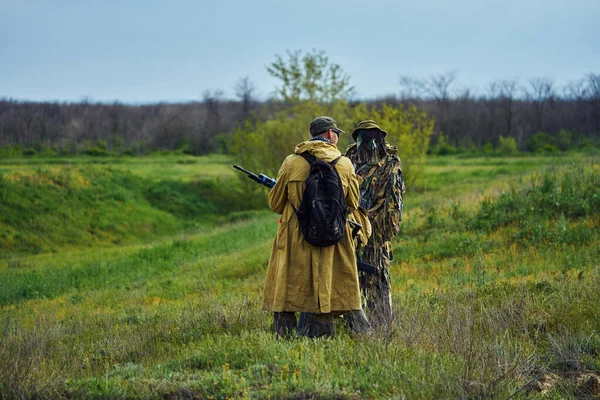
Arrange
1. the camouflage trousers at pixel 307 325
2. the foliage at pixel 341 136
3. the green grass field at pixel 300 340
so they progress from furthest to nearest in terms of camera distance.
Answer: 1. the foliage at pixel 341 136
2. the camouflage trousers at pixel 307 325
3. the green grass field at pixel 300 340

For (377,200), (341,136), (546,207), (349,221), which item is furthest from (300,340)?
(341,136)

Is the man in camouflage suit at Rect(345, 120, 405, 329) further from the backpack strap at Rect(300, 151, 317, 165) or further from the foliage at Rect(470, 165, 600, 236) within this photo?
the foliage at Rect(470, 165, 600, 236)

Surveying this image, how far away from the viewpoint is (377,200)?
7016 mm

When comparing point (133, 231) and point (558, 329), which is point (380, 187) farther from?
point (133, 231)

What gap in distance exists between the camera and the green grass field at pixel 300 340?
16.1ft

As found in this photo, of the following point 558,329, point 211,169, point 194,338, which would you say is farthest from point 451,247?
point 211,169

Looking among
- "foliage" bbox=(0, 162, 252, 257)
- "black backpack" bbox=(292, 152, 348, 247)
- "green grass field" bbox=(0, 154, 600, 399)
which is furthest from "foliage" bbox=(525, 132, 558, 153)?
"black backpack" bbox=(292, 152, 348, 247)

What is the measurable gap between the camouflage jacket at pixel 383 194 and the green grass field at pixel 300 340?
0.92 meters

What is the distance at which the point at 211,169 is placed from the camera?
1768 inches

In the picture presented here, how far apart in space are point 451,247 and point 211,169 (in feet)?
106

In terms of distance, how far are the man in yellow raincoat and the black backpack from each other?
0.12 m

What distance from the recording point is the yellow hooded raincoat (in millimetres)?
5918

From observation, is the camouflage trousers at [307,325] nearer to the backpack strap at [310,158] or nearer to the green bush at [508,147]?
the backpack strap at [310,158]

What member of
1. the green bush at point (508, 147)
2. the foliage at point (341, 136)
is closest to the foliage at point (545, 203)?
the foliage at point (341, 136)
